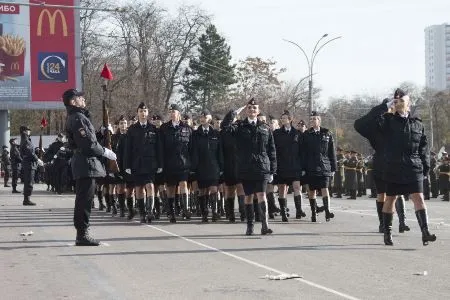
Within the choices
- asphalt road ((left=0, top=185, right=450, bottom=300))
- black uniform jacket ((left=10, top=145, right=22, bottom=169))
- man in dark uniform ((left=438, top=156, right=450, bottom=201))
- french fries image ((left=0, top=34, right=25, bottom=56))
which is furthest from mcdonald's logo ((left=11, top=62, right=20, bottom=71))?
asphalt road ((left=0, top=185, right=450, bottom=300))

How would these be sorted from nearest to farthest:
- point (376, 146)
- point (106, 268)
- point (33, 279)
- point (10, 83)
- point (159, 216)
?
point (33, 279) < point (106, 268) < point (376, 146) < point (159, 216) < point (10, 83)

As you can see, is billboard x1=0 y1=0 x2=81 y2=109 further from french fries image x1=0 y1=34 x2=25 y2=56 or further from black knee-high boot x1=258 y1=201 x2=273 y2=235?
black knee-high boot x1=258 y1=201 x2=273 y2=235

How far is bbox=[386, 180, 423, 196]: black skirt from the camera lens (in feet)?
40.2

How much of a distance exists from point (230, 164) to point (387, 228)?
5.30 m

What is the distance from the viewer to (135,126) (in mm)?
16844

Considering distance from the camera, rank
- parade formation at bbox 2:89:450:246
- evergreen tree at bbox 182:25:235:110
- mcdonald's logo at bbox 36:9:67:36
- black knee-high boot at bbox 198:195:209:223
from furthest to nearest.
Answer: evergreen tree at bbox 182:25:235:110, mcdonald's logo at bbox 36:9:67:36, black knee-high boot at bbox 198:195:209:223, parade formation at bbox 2:89:450:246

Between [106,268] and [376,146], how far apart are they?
450 cm

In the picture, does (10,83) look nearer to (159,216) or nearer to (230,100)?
(159,216)

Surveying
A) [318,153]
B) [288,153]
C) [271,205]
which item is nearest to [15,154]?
[271,205]

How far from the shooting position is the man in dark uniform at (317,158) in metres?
17.0

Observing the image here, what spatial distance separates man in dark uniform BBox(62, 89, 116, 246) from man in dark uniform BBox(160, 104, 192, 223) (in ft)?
13.8

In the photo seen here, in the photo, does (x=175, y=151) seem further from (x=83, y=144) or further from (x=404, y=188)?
(x=404, y=188)

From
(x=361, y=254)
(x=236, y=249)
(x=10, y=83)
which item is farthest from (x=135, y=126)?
(x=10, y=83)

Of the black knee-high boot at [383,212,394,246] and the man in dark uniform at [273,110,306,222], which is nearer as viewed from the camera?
the black knee-high boot at [383,212,394,246]
